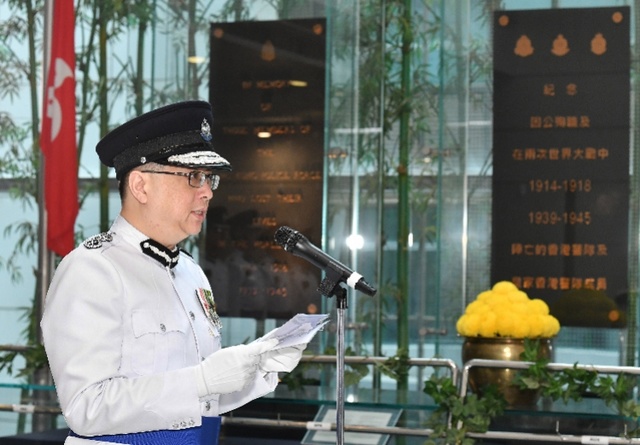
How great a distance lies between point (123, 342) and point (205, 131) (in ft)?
1.58

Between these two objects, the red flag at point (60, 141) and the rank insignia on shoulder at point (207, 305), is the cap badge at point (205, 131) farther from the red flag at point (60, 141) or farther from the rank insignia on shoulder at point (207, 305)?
the red flag at point (60, 141)

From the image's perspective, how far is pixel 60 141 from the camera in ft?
17.6

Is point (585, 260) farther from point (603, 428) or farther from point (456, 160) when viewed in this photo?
point (603, 428)

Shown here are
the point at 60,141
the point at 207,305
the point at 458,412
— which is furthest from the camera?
the point at 60,141

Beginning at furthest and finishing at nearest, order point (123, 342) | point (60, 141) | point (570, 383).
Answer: point (60, 141) < point (570, 383) < point (123, 342)

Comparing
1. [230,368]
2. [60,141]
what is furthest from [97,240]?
[60,141]

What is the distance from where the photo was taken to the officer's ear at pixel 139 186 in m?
2.29

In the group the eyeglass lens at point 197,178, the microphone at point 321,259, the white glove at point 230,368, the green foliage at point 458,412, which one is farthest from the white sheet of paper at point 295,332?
the green foliage at point 458,412

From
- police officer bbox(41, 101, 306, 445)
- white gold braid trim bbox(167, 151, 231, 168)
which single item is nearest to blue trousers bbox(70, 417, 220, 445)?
police officer bbox(41, 101, 306, 445)

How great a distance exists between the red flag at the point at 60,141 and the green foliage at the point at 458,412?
2.37m

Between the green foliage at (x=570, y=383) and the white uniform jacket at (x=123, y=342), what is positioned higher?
the white uniform jacket at (x=123, y=342)

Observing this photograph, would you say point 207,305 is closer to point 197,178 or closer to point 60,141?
point 197,178

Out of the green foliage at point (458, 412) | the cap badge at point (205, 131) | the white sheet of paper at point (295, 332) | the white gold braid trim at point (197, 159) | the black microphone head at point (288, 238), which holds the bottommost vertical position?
the green foliage at point (458, 412)

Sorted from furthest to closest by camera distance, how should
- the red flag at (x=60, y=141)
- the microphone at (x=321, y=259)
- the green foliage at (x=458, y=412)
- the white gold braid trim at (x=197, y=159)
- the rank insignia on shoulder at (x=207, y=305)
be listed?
the red flag at (x=60, y=141) → the green foliage at (x=458, y=412) → the rank insignia on shoulder at (x=207, y=305) → the white gold braid trim at (x=197, y=159) → the microphone at (x=321, y=259)
